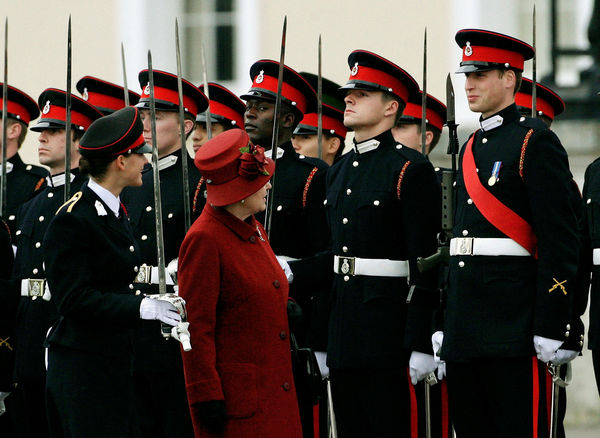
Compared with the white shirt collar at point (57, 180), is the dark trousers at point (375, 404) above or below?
below

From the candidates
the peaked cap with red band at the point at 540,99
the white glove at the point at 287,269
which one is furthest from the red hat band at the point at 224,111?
the white glove at the point at 287,269

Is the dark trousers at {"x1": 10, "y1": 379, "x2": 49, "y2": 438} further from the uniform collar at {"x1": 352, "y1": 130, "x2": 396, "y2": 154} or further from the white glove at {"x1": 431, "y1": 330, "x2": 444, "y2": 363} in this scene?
the white glove at {"x1": 431, "y1": 330, "x2": 444, "y2": 363}

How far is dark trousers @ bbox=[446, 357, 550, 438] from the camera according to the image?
21.3 feet

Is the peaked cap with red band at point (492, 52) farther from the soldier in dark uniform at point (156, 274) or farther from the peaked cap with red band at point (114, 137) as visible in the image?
the soldier in dark uniform at point (156, 274)

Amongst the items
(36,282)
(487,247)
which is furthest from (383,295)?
(36,282)

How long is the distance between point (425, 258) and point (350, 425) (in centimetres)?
85

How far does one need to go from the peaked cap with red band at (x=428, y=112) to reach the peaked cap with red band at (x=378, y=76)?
52.1 inches

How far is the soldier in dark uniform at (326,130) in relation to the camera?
9.27m

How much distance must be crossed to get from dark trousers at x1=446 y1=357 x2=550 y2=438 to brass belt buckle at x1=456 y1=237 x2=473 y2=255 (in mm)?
447

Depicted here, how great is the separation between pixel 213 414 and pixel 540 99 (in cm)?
325

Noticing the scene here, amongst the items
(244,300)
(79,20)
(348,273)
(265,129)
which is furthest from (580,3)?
(244,300)

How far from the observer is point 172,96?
8.25 meters

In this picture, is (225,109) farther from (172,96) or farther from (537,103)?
(537,103)

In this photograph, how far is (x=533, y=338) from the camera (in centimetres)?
647
